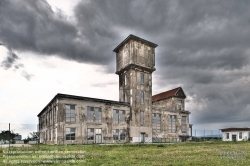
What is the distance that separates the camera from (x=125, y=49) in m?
45.5

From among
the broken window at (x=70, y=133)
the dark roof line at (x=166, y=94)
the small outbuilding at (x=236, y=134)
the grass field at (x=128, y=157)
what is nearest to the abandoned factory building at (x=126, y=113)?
the broken window at (x=70, y=133)

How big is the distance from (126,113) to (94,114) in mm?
7329

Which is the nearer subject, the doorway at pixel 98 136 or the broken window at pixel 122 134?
the doorway at pixel 98 136

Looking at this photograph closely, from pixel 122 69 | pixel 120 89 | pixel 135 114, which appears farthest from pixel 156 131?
pixel 122 69

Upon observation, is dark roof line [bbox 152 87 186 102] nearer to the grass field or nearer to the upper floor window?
the upper floor window

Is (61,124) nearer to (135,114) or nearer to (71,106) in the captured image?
(71,106)

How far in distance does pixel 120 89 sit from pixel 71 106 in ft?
Result: 47.3

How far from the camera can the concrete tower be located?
42.8m

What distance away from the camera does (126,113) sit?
Answer: 137 feet

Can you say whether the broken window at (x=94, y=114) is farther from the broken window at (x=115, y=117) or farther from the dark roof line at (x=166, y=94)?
the dark roof line at (x=166, y=94)

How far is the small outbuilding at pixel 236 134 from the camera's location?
55731 millimetres

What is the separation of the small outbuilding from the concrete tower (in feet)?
90.0

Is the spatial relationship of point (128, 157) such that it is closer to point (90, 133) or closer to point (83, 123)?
point (83, 123)

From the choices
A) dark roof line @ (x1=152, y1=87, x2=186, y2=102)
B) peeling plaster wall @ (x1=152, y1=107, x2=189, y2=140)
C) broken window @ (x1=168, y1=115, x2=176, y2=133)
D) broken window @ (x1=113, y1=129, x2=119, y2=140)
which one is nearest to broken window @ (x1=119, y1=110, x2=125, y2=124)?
broken window @ (x1=113, y1=129, x2=119, y2=140)
